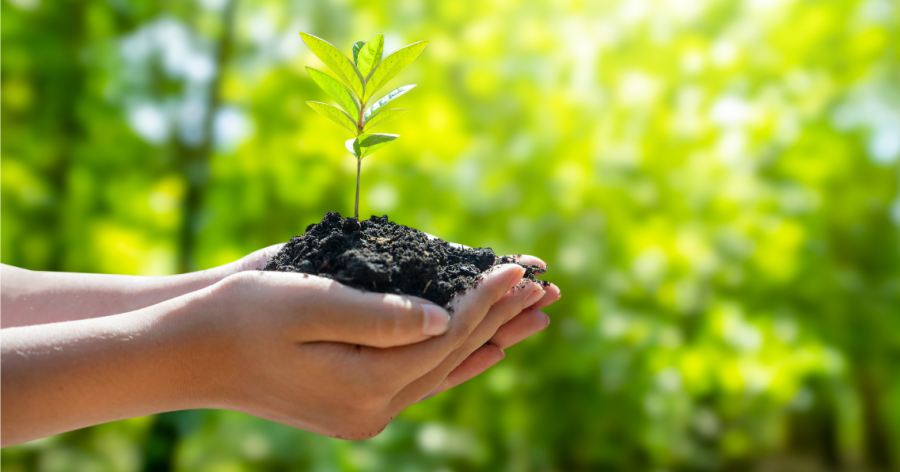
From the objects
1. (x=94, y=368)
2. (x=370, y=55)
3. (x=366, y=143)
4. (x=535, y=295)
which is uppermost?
(x=370, y=55)

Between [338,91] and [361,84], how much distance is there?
31 millimetres

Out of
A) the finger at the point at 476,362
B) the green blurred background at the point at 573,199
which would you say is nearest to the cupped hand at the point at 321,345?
the finger at the point at 476,362

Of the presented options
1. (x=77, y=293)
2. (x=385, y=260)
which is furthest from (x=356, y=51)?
(x=77, y=293)

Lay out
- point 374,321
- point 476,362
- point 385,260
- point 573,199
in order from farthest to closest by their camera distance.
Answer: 1. point 573,199
2. point 476,362
3. point 385,260
4. point 374,321

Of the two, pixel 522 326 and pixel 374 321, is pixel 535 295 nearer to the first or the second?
pixel 522 326

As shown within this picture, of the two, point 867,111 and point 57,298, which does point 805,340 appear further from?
point 57,298

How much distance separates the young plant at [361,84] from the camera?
2.18 ft

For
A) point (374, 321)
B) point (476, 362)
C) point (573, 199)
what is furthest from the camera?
point (573, 199)

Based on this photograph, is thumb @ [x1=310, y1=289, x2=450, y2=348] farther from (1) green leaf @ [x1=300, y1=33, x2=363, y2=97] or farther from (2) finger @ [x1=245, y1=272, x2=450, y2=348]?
(1) green leaf @ [x1=300, y1=33, x2=363, y2=97]

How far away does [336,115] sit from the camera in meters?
0.71

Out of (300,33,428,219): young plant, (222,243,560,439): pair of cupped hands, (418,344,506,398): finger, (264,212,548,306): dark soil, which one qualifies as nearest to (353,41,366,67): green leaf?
(300,33,428,219): young plant

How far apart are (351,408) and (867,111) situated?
1.29 meters

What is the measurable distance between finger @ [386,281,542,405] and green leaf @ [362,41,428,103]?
0.32 m

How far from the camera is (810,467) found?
119cm
